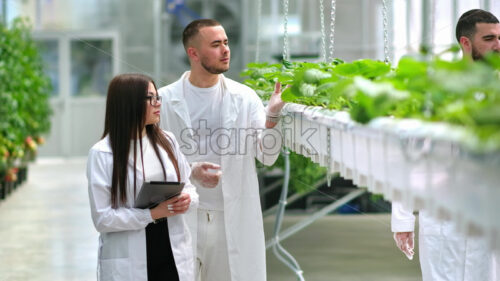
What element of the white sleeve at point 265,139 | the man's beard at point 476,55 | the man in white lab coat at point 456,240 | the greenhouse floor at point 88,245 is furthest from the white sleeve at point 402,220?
the greenhouse floor at point 88,245

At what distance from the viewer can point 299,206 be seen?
8312 millimetres

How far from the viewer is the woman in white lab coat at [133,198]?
243 cm

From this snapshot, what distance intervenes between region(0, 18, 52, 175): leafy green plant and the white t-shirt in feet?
16.1

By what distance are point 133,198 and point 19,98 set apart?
23.2ft

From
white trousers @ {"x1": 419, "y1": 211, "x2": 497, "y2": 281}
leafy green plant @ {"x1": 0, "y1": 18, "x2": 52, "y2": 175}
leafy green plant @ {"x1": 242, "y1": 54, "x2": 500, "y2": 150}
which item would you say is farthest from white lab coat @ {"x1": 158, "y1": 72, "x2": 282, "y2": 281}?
leafy green plant @ {"x1": 0, "y1": 18, "x2": 52, "y2": 175}

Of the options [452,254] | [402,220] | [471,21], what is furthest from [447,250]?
[471,21]

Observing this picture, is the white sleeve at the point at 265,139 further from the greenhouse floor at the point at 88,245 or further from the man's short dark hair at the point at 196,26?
the greenhouse floor at the point at 88,245

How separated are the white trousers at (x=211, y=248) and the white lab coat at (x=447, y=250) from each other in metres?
0.77

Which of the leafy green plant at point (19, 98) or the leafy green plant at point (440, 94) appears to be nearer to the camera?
the leafy green plant at point (440, 94)

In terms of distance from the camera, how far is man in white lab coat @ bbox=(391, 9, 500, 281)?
2.95 metres

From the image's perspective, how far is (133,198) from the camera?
2.50 metres

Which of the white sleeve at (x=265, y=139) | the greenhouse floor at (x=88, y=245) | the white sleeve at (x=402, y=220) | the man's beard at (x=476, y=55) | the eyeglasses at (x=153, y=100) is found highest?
the man's beard at (x=476, y=55)

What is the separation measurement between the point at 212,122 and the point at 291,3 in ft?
36.0

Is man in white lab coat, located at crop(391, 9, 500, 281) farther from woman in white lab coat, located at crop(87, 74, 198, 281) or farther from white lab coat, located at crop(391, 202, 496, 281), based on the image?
woman in white lab coat, located at crop(87, 74, 198, 281)
